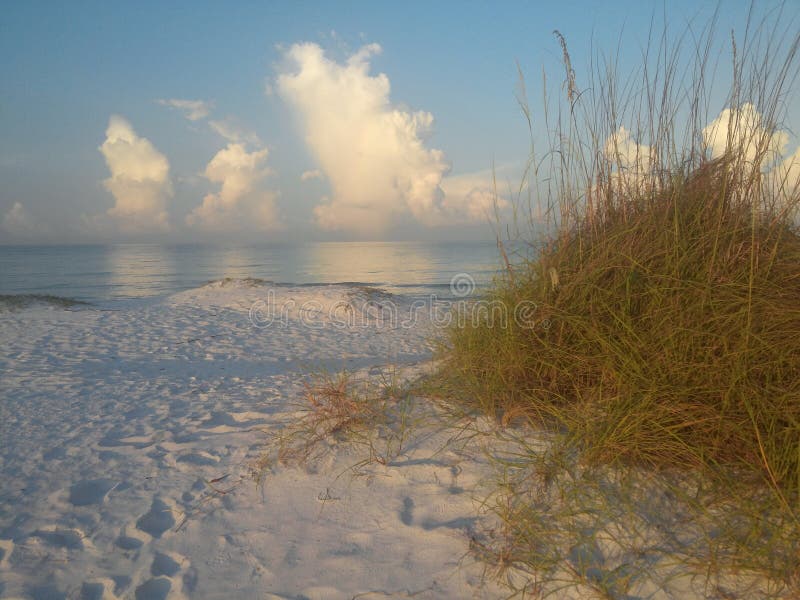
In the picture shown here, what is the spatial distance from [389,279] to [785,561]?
61.1 feet

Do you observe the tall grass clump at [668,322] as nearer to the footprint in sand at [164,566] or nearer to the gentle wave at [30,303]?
the footprint in sand at [164,566]

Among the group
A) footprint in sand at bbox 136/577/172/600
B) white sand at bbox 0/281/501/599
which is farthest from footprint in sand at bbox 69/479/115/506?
footprint in sand at bbox 136/577/172/600

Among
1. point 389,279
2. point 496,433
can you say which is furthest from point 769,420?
point 389,279

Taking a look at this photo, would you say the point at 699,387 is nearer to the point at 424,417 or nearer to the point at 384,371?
the point at 424,417

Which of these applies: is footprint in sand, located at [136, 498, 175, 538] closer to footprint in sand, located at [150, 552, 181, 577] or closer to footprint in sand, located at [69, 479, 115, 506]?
footprint in sand, located at [150, 552, 181, 577]

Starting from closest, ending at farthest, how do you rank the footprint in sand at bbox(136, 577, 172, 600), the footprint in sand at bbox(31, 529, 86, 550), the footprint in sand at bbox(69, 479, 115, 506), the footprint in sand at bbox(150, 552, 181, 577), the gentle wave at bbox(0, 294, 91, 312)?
the footprint in sand at bbox(136, 577, 172, 600) → the footprint in sand at bbox(150, 552, 181, 577) → the footprint in sand at bbox(31, 529, 86, 550) → the footprint in sand at bbox(69, 479, 115, 506) → the gentle wave at bbox(0, 294, 91, 312)

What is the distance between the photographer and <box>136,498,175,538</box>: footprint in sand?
6.22 feet

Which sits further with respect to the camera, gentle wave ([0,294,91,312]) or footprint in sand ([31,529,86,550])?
gentle wave ([0,294,91,312])

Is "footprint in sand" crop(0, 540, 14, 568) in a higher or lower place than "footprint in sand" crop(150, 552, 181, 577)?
lower

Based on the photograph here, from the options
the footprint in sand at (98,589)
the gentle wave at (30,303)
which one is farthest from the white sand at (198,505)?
the gentle wave at (30,303)

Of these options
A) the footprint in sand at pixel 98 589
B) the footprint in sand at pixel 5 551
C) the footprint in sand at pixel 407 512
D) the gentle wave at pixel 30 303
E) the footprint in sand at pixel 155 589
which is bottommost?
the footprint in sand at pixel 5 551

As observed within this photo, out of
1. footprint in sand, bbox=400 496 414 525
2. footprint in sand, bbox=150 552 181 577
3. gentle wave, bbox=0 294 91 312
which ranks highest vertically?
gentle wave, bbox=0 294 91 312

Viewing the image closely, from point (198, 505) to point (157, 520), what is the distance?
0.17 metres

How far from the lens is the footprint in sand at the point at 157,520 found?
1896 millimetres
